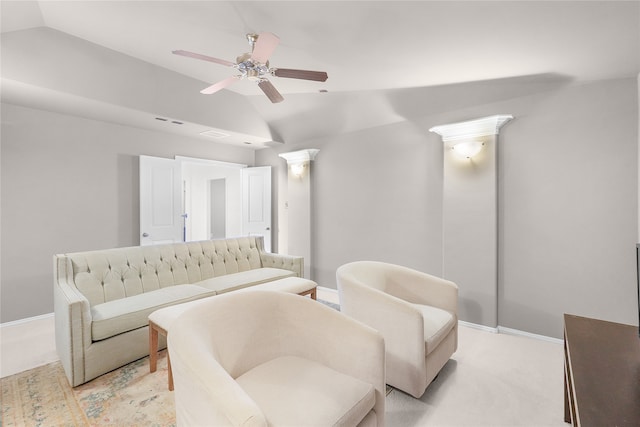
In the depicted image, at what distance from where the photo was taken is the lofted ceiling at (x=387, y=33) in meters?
1.96

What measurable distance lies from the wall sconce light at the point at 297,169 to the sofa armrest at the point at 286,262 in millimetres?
1484

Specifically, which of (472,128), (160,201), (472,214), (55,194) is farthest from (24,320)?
(472,128)

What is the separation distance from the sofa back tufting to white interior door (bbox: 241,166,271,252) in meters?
1.33

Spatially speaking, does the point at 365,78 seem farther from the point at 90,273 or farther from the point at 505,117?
the point at 90,273

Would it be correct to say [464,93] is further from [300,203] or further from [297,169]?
[300,203]

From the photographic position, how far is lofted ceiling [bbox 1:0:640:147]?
1.96 m

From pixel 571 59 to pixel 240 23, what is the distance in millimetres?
2715

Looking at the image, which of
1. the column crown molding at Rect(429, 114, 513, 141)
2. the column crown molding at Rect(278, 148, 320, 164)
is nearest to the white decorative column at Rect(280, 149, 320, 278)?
the column crown molding at Rect(278, 148, 320, 164)

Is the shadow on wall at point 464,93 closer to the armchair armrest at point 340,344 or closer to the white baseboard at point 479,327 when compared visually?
the white baseboard at point 479,327

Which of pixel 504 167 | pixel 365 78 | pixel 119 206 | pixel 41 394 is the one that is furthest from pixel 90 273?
pixel 504 167

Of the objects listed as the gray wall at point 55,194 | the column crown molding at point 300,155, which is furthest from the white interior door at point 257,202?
the gray wall at point 55,194

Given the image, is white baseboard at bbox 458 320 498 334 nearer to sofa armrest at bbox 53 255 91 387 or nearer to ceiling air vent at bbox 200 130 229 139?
sofa armrest at bbox 53 255 91 387

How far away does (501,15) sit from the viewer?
1956 mm

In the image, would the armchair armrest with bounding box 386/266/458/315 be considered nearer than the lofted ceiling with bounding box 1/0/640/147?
No
